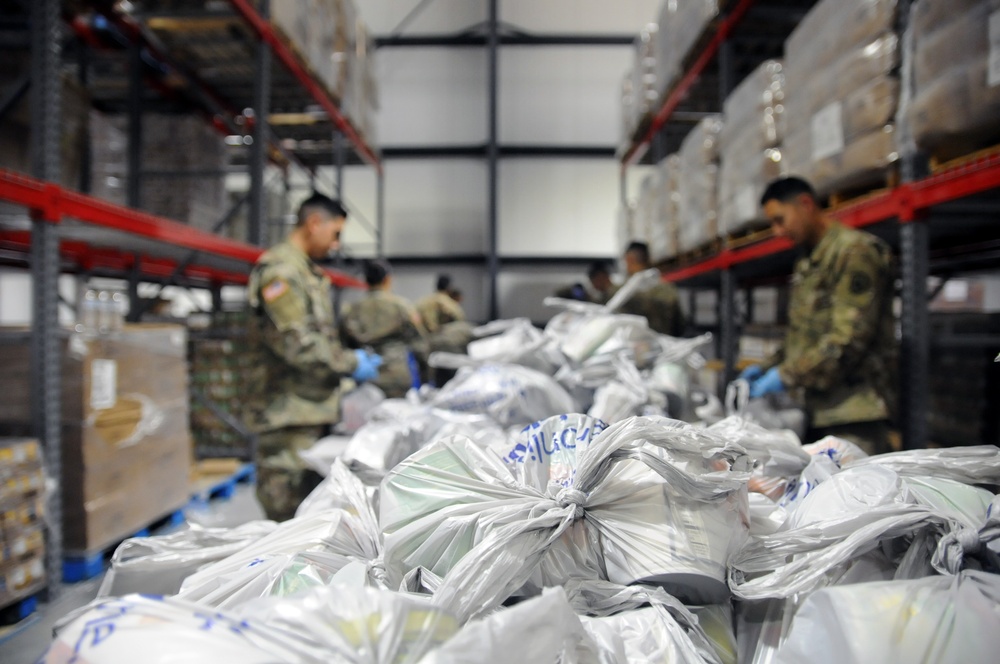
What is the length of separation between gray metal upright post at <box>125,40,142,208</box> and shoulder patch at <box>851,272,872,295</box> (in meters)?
4.67

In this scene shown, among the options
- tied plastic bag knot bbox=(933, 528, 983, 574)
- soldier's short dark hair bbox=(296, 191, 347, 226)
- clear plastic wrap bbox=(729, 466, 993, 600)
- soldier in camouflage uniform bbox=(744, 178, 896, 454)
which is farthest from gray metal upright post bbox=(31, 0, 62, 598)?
soldier in camouflage uniform bbox=(744, 178, 896, 454)

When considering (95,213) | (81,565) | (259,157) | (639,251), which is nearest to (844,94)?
(639,251)

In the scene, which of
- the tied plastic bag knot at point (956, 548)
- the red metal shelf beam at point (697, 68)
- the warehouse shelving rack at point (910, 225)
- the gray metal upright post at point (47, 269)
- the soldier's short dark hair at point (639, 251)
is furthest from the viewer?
the soldier's short dark hair at point (639, 251)

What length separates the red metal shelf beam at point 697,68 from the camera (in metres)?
3.52

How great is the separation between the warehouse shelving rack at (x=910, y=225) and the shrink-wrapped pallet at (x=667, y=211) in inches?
10.5

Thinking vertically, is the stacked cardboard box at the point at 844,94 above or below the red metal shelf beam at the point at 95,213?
above

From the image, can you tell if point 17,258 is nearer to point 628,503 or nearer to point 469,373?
point 469,373

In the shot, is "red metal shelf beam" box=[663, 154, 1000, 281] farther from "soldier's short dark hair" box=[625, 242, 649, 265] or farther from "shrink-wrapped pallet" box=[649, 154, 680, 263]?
"soldier's short dark hair" box=[625, 242, 649, 265]

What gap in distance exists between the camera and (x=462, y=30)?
10133mm

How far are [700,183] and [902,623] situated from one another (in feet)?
12.1

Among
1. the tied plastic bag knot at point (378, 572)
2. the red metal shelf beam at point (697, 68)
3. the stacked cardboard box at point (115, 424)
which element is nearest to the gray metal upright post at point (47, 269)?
the stacked cardboard box at point (115, 424)

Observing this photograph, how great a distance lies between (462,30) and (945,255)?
8.83 metres

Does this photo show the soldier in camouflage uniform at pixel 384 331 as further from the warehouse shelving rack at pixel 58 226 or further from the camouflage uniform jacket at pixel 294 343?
the camouflage uniform jacket at pixel 294 343

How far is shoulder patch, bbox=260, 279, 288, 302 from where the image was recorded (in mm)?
2711
